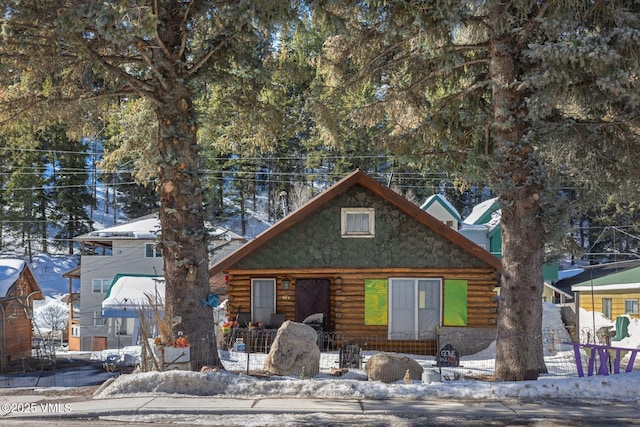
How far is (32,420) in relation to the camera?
880 cm

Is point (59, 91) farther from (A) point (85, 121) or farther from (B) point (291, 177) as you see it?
(B) point (291, 177)

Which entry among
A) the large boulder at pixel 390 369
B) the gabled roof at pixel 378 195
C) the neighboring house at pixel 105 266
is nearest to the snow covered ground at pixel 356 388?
the large boulder at pixel 390 369

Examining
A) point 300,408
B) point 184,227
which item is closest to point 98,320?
point 184,227

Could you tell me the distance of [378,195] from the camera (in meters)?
20.3

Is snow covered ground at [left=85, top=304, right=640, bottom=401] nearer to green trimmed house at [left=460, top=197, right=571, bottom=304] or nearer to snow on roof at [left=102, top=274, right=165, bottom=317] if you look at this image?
snow on roof at [left=102, top=274, right=165, bottom=317]

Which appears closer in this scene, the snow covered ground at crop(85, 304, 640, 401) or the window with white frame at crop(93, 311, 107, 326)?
the snow covered ground at crop(85, 304, 640, 401)

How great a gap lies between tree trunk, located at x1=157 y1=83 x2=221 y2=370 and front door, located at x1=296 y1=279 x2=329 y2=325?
306 inches

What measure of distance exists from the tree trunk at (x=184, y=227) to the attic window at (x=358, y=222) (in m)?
7.83

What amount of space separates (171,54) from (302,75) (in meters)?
3.17

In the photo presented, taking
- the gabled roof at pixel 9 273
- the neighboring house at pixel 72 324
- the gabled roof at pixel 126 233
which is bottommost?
the neighboring house at pixel 72 324

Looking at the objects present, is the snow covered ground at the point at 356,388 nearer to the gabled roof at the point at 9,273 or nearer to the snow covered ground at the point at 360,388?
the snow covered ground at the point at 360,388

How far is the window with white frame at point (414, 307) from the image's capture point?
20125 mm

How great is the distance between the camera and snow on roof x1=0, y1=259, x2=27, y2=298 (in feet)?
88.7

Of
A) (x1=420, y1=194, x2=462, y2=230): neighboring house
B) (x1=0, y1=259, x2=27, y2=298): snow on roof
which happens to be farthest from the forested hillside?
(x1=420, y1=194, x2=462, y2=230): neighboring house
